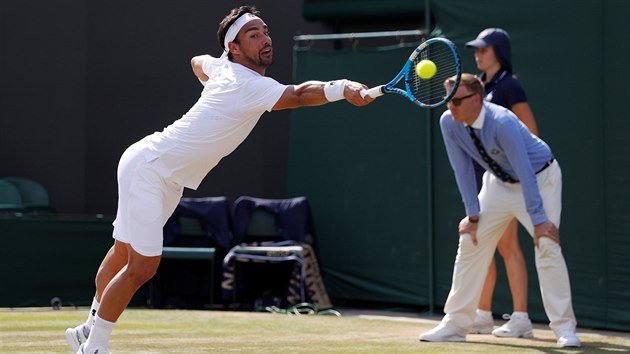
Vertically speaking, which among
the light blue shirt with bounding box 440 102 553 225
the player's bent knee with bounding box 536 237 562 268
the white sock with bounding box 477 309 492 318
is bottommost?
the white sock with bounding box 477 309 492 318

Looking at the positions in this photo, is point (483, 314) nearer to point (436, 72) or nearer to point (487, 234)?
point (487, 234)

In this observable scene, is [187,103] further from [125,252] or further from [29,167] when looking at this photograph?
[125,252]

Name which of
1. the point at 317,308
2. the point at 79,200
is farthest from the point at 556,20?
the point at 79,200

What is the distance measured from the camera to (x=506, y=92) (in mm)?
7543

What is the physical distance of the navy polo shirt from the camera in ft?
24.7

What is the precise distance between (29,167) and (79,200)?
1.82 ft

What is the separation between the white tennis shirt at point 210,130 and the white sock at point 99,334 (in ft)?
2.41

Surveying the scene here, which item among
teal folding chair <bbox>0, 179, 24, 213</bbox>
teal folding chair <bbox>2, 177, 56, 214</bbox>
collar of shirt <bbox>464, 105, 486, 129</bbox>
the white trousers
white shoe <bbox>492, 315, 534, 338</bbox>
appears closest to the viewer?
collar of shirt <bbox>464, 105, 486, 129</bbox>

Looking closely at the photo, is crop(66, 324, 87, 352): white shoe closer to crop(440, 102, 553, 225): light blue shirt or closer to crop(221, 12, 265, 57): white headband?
crop(221, 12, 265, 57): white headband

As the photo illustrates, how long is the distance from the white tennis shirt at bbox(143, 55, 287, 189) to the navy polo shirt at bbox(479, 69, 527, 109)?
2.27 metres

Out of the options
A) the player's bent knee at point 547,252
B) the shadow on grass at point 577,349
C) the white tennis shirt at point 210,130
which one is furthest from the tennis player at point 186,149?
the shadow on grass at point 577,349

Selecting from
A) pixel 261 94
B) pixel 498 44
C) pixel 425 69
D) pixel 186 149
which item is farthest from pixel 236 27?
pixel 498 44

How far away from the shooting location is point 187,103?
11297 millimetres

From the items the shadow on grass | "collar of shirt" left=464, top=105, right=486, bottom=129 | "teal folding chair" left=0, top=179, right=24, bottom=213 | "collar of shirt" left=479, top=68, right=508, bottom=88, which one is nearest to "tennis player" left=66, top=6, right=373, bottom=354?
"collar of shirt" left=464, top=105, right=486, bottom=129
